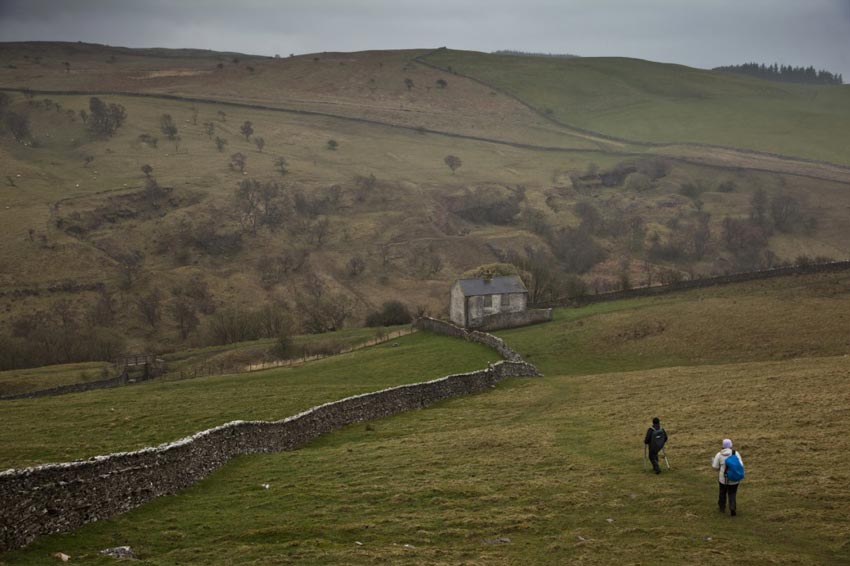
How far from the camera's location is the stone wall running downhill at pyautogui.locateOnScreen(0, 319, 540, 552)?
61.1 feet

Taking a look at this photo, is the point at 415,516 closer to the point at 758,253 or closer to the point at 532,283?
the point at 532,283

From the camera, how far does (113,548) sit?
1905cm

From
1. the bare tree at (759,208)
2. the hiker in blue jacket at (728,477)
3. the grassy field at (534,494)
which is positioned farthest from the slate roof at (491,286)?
the bare tree at (759,208)

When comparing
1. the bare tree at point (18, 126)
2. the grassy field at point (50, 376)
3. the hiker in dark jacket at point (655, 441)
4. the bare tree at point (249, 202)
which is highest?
the bare tree at point (18, 126)

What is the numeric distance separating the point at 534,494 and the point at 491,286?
215ft

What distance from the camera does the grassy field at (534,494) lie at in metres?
19.6

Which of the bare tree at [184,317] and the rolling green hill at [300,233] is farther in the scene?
the rolling green hill at [300,233]

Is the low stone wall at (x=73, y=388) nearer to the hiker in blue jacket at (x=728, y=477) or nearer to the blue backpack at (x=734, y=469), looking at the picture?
the hiker in blue jacket at (x=728, y=477)

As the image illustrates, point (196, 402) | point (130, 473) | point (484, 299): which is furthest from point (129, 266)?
point (130, 473)

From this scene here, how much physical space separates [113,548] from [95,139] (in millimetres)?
189006

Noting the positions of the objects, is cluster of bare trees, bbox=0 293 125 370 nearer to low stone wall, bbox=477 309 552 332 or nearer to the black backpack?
low stone wall, bbox=477 309 552 332

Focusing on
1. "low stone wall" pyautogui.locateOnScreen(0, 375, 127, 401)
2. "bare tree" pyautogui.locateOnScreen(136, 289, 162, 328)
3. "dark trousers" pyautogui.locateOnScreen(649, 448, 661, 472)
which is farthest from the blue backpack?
"bare tree" pyautogui.locateOnScreen(136, 289, 162, 328)

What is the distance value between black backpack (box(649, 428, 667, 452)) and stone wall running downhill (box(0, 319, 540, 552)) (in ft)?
47.9

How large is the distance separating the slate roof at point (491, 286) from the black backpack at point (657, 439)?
61.6 metres
